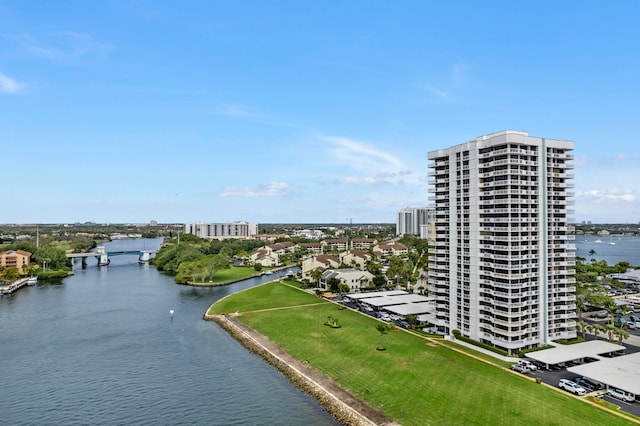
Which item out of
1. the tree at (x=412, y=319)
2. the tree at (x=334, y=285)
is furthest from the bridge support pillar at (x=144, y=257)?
the tree at (x=412, y=319)

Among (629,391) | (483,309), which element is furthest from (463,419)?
(483,309)

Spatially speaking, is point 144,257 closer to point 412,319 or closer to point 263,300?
point 263,300

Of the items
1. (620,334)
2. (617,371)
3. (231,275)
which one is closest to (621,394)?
(617,371)

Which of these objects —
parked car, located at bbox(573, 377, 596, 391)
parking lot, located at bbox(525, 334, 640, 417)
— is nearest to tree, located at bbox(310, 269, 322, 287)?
parking lot, located at bbox(525, 334, 640, 417)

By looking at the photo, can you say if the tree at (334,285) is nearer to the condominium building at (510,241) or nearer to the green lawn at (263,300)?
the green lawn at (263,300)

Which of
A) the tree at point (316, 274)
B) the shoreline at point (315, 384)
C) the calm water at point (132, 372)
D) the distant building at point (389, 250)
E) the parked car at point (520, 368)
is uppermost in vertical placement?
the distant building at point (389, 250)

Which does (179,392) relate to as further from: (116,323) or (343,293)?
(343,293)
